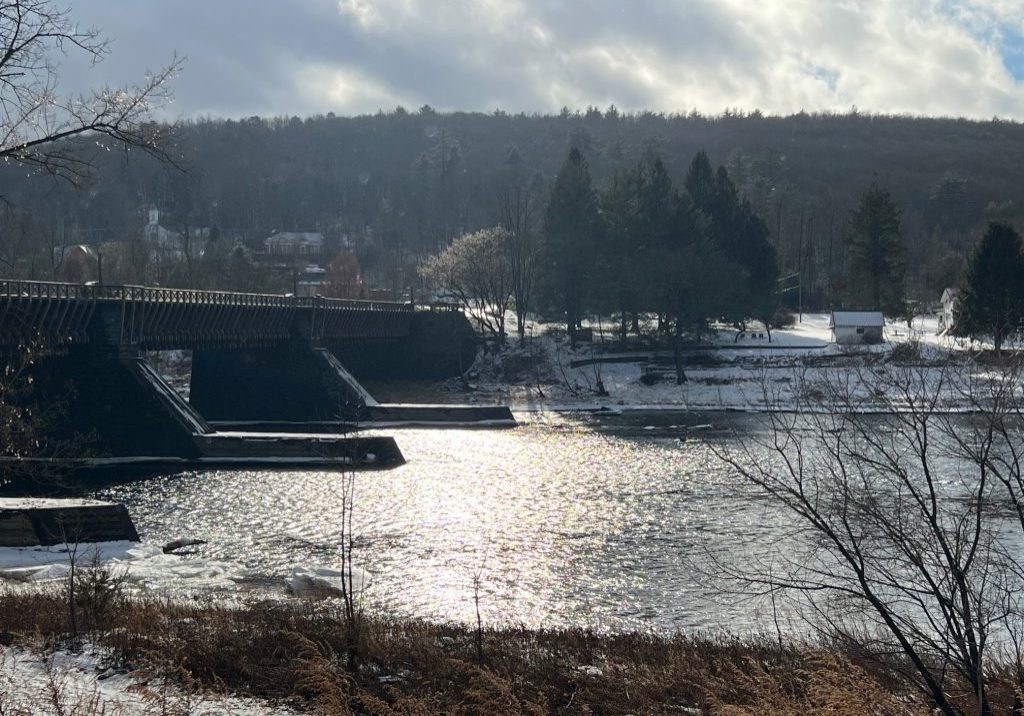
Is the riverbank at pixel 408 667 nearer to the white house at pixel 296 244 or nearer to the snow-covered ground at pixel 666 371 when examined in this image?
the snow-covered ground at pixel 666 371

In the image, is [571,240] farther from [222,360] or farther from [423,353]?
[222,360]

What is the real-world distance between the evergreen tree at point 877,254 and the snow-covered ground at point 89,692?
Result: 84.8 meters

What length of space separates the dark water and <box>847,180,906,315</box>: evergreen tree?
48102 millimetres

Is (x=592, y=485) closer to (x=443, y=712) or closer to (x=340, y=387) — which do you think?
(x=443, y=712)

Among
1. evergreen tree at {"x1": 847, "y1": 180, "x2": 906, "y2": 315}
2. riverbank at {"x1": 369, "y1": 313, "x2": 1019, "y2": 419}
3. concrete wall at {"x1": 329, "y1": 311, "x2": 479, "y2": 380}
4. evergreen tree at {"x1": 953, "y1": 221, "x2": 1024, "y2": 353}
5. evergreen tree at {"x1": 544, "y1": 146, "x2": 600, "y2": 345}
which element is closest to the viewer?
riverbank at {"x1": 369, "y1": 313, "x2": 1019, "y2": 419}

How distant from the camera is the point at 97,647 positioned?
14172 mm

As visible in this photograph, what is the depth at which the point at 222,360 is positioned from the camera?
65.2 m

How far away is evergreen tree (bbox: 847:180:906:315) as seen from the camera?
8931 centimetres

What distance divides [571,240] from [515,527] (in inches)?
2256

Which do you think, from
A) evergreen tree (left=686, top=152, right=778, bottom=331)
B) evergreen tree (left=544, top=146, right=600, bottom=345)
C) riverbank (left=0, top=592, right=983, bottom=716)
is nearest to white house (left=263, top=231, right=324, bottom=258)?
evergreen tree (left=544, top=146, right=600, bottom=345)

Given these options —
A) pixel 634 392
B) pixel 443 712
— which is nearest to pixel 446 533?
pixel 443 712

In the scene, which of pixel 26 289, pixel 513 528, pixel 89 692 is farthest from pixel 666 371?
pixel 89 692

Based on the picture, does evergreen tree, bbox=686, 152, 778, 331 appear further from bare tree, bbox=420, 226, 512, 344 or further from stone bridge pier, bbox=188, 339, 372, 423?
stone bridge pier, bbox=188, 339, 372, 423

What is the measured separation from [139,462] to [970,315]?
55.3 m
